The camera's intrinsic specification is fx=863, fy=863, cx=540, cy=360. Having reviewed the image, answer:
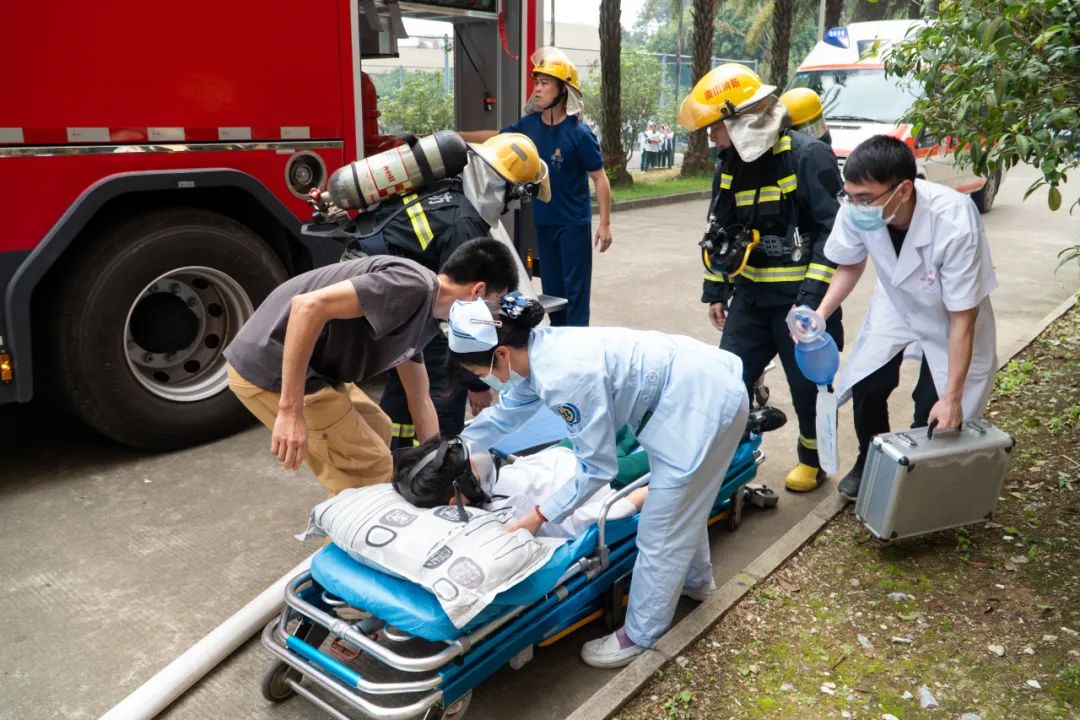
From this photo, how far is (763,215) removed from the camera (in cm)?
370

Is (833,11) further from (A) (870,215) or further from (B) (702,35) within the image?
(A) (870,215)

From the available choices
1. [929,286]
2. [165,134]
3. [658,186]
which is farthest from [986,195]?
[165,134]

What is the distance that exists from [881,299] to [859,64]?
8420mm

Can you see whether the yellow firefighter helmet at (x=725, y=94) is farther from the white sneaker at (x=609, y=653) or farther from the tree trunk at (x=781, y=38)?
the tree trunk at (x=781, y=38)

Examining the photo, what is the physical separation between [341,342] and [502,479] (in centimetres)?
75

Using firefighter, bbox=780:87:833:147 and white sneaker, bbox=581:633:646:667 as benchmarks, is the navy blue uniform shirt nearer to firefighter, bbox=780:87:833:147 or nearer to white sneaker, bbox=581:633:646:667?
firefighter, bbox=780:87:833:147

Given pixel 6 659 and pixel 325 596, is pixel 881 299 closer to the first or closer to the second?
pixel 325 596

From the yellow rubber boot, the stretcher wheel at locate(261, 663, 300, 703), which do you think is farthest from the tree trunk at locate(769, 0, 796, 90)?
the stretcher wheel at locate(261, 663, 300, 703)

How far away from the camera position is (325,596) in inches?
97.6

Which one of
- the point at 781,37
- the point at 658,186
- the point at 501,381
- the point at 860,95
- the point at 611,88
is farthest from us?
→ the point at 781,37

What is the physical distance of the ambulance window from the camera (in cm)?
1028

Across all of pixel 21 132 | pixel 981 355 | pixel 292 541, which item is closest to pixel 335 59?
pixel 21 132

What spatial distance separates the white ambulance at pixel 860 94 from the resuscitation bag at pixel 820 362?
6.88m

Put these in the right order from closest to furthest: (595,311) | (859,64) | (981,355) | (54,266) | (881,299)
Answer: (981,355) < (881,299) < (54,266) < (595,311) < (859,64)
